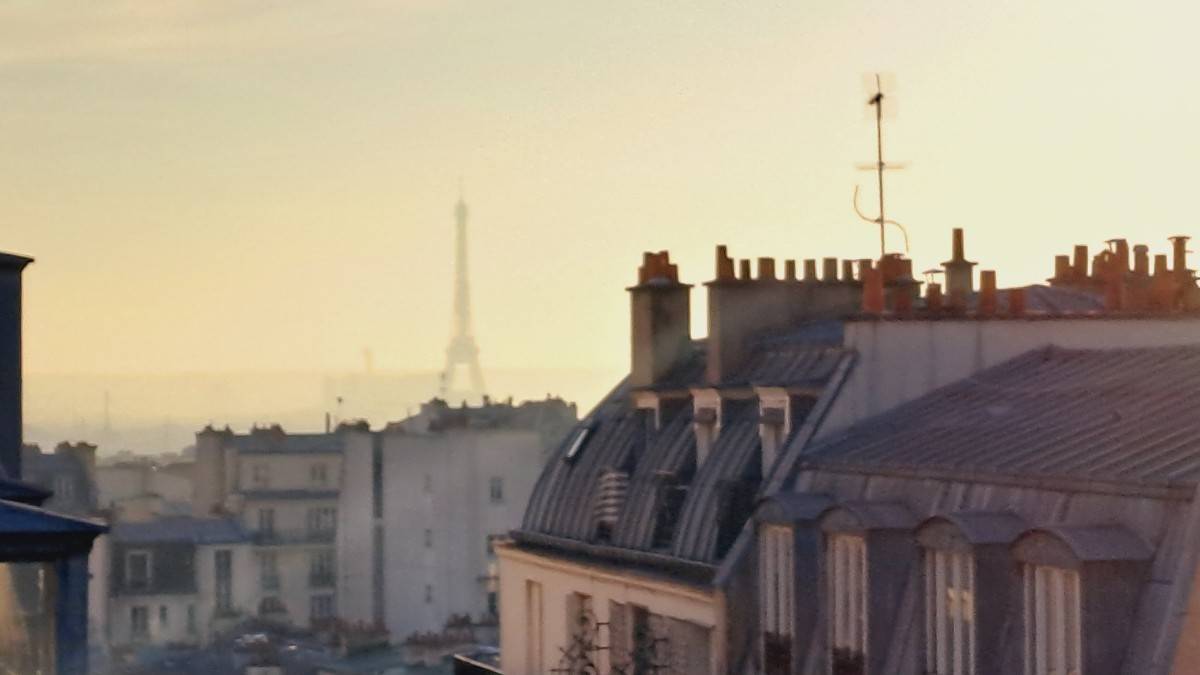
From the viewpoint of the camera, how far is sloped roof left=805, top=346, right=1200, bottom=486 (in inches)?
754

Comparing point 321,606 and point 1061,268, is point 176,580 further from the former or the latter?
point 1061,268

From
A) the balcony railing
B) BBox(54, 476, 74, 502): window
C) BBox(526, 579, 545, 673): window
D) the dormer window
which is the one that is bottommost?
the balcony railing

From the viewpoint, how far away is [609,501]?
1267 inches

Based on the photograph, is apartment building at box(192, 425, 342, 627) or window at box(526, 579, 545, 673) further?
apartment building at box(192, 425, 342, 627)

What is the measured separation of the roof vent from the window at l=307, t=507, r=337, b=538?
63.8m

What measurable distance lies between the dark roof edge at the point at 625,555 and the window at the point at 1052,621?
8337 millimetres

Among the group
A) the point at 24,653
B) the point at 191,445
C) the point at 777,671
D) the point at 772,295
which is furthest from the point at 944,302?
the point at 191,445

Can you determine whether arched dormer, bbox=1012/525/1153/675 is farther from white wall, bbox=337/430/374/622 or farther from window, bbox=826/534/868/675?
white wall, bbox=337/430/374/622

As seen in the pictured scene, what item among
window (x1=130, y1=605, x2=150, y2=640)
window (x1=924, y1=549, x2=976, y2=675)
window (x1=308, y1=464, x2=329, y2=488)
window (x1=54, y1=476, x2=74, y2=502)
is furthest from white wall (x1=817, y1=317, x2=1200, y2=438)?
window (x1=308, y1=464, x2=329, y2=488)

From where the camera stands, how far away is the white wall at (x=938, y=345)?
88.4 feet

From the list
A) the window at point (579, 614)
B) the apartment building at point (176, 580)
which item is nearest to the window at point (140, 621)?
the apartment building at point (176, 580)

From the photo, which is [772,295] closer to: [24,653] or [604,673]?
[604,673]

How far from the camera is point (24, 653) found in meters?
15.5

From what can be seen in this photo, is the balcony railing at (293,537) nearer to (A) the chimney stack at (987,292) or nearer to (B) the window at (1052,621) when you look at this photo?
(A) the chimney stack at (987,292)
